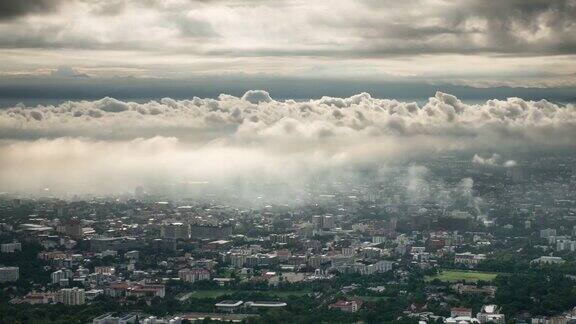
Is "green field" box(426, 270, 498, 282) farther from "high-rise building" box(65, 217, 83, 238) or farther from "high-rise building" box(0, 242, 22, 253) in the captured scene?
"high-rise building" box(0, 242, 22, 253)

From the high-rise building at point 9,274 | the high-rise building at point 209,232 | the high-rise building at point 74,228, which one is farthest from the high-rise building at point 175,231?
the high-rise building at point 9,274

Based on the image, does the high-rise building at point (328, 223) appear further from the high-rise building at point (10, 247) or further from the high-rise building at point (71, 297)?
the high-rise building at point (71, 297)

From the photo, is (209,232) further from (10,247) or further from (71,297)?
(71,297)

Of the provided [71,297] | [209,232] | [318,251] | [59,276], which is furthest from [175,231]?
[71,297]

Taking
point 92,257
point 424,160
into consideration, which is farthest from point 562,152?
point 92,257

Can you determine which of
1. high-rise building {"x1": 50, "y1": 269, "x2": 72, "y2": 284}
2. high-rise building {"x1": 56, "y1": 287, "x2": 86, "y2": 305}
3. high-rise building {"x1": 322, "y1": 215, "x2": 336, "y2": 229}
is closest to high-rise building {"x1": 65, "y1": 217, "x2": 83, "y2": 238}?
high-rise building {"x1": 50, "y1": 269, "x2": 72, "y2": 284}

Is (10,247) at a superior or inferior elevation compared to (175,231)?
superior
